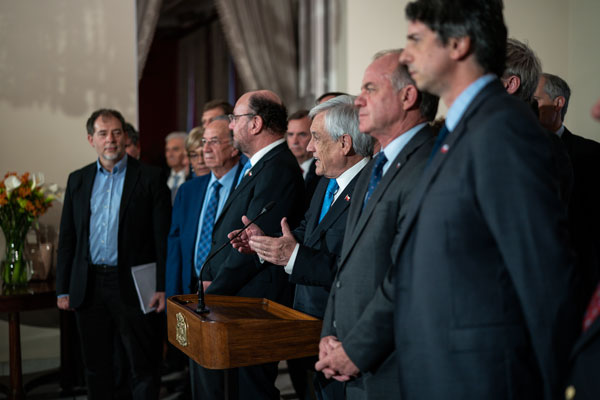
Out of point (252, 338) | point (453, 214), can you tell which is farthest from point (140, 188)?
point (453, 214)

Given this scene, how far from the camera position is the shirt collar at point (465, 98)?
4.56 ft

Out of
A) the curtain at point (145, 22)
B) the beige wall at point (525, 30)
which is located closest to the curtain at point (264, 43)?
the curtain at point (145, 22)

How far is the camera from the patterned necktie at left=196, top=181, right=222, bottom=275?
3.05 m

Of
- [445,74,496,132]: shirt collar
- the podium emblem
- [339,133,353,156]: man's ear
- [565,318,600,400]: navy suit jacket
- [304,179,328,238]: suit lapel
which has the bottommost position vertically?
the podium emblem

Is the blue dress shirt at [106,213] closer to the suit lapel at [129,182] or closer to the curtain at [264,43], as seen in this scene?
the suit lapel at [129,182]

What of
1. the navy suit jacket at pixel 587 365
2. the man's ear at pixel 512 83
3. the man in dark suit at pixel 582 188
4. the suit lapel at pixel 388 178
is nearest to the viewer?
the navy suit jacket at pixel 587 365

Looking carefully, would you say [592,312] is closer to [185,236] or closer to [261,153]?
[261,153]

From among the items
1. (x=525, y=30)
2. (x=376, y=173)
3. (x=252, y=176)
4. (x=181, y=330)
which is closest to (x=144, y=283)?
(x=252, y=176)

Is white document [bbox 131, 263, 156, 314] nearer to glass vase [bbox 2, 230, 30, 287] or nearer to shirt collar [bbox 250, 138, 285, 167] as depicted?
glass vase [bbox 2, 230, 30, 287]

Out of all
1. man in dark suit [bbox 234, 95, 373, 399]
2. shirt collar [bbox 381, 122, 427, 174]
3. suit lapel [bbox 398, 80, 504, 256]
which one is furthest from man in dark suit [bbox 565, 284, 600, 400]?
man in dark suit [bbox 234, 95, 373, 399]

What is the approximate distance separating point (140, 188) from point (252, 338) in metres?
1.90

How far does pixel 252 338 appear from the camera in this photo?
70.9 inches

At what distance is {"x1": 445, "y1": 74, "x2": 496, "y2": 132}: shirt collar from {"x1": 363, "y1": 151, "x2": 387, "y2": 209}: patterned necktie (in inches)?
15.4

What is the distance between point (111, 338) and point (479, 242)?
266 centimetres
